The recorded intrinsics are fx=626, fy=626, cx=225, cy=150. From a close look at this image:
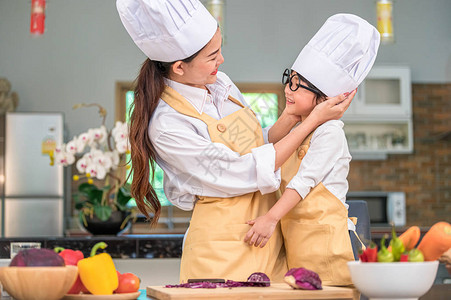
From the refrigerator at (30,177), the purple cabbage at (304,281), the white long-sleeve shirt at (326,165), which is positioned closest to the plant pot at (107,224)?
the white long-sleeve shirt at (326,165)

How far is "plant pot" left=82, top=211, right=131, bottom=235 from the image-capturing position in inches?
116

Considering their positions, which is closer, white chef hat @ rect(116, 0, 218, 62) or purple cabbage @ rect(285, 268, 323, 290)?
purple cabbage @ rect(285, 268, 323, 290)

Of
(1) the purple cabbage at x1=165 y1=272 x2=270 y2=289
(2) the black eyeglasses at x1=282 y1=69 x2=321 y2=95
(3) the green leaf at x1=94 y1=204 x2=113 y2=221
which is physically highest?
(2) the black eyeglasses at x1=282 y1=69 x2=321 y2=95

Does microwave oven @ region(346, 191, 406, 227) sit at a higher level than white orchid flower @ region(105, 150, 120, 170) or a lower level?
lower

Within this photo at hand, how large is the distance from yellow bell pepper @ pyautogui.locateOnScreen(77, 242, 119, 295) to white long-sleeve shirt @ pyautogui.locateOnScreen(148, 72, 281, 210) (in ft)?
1.59

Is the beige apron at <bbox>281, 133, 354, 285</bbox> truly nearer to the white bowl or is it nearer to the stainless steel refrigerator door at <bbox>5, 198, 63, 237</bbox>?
the white bowl

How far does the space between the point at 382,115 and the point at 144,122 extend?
5.17 m

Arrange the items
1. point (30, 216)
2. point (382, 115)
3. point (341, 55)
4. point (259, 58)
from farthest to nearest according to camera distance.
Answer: point (259, 58) → point (382, 115) → point (30, 216) → point (341, 55)

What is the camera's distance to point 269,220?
1530 millimetres

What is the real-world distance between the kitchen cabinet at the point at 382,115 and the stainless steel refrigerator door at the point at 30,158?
116 inches

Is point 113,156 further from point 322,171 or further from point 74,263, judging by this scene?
point 74,263

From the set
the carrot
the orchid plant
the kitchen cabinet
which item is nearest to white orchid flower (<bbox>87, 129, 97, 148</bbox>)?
the orchid plant

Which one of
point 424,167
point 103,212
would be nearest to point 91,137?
point 103,212

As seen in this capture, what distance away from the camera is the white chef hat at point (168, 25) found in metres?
1.54
